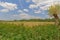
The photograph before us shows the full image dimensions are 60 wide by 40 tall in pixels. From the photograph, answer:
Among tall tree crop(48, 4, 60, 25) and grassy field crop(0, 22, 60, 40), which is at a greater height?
tall tree crop(48, 4, 60, 25)

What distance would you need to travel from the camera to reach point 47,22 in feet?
9.58

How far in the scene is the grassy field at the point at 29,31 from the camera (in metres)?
2.66

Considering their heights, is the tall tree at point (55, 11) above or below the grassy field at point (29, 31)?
above

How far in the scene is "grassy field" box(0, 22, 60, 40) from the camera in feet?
8.72

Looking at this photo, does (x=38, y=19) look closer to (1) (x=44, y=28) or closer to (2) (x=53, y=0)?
(1) (x=44, y=28)

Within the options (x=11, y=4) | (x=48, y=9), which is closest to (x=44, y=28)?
(x=48, y=9)

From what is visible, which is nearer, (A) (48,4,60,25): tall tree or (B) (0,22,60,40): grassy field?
(B) (0,22,60,40): grassy field

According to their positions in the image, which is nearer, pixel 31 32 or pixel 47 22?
pixel 31 32

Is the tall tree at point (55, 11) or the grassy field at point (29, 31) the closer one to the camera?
the grassy field at point (29, 31)

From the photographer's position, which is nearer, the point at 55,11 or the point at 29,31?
the point at 29,31

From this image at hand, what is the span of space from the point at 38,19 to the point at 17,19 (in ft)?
0.97

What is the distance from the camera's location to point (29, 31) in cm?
276

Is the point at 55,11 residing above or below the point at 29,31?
above

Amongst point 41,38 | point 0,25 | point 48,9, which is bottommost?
point 41,38
